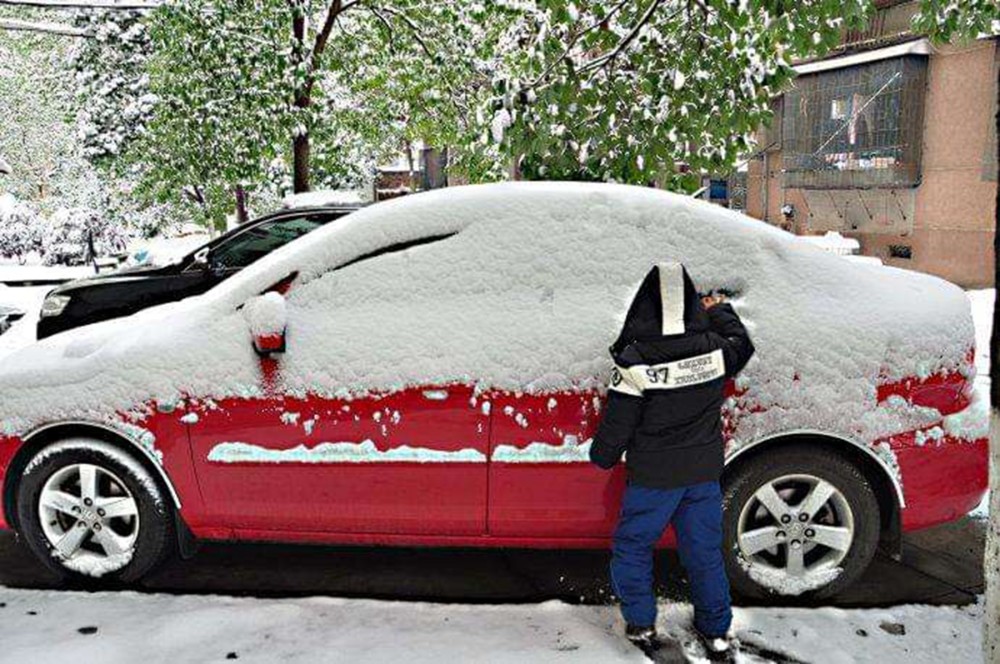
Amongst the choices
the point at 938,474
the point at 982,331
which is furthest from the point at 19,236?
the point at 938,474

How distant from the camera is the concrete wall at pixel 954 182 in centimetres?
1728

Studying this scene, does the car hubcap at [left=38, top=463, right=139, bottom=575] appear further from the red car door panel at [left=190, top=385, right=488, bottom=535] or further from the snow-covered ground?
the snow-covered ground

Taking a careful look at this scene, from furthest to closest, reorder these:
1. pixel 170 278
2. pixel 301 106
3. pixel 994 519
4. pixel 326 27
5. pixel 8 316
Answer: pixel 326 27, pixel 301 106, pixel 8 316, pixel 170 278, pixel 994 519

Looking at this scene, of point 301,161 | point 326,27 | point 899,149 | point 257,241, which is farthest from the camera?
point 899,149

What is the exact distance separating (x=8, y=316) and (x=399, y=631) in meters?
10.8

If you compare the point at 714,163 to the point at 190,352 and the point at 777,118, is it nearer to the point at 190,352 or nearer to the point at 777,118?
the point at 190,352

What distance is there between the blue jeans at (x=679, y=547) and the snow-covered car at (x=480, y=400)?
1.19 ft

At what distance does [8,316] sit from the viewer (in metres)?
11.7

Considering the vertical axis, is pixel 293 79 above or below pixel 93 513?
above

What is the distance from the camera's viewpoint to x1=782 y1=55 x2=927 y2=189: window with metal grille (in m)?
19.0

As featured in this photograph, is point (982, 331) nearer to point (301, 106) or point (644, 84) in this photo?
point (644, 84)

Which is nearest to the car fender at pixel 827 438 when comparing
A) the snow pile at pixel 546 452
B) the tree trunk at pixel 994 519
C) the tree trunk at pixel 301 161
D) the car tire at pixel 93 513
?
the snow pile at pixel 546 452

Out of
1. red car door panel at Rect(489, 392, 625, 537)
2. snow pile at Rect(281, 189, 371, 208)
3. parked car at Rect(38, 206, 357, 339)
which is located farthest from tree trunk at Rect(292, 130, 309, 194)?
red car door panel at Rect(489, 392, 625, 537)

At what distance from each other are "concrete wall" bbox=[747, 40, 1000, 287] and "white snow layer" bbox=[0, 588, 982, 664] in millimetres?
15684
